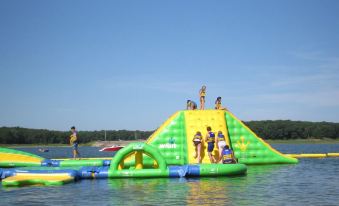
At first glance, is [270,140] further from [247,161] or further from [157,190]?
[157,190]

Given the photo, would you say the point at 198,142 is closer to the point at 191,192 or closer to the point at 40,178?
the point at 191,192

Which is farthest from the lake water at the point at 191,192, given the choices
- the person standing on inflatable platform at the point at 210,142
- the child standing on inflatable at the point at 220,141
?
the person standing on inflatable platform at the point at 210,142

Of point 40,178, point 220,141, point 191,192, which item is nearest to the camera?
point 191,192

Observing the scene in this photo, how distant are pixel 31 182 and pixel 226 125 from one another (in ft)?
32.3

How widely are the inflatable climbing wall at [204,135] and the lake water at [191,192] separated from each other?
14.3 feet

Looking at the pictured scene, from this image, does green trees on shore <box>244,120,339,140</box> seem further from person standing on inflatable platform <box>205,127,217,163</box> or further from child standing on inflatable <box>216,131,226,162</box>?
person standing on inflatable platform <box>205,127,217,163</box>

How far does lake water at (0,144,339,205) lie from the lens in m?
10.5

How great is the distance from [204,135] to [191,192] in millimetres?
7892

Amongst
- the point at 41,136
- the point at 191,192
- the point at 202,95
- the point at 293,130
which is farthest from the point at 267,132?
the point at 191,192

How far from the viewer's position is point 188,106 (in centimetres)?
2128

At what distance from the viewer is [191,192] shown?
11.9 meters

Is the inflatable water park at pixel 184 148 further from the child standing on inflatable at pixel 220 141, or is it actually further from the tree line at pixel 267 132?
the tree line at pixel 267 132

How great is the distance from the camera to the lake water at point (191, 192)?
1045cm

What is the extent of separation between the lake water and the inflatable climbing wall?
4.36 meters
